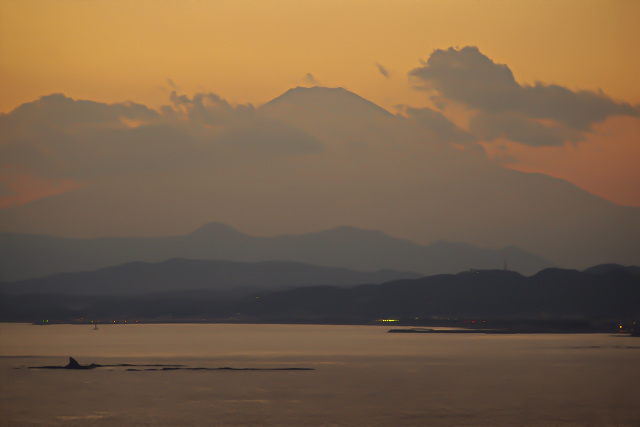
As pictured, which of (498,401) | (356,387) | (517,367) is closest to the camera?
(498,401)

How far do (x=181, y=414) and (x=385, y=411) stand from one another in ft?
58.7

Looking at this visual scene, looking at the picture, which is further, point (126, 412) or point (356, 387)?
point (356, 387)

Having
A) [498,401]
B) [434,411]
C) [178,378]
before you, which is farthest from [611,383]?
[178,378]

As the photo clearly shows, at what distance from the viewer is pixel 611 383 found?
349ft

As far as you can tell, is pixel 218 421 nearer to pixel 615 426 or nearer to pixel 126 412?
pixel 126 412

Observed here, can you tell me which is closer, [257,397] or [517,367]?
[257,397]

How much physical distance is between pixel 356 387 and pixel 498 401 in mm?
19663

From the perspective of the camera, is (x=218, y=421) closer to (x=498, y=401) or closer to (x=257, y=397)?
(x=257, y=397)

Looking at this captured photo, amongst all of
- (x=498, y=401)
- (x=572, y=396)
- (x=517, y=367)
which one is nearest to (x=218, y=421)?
(x=498, y=401)

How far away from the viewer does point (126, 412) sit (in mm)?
77188

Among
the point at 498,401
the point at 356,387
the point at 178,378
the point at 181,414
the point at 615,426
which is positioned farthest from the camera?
the point at 178,378

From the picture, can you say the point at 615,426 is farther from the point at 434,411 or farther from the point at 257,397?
the point at 257,397

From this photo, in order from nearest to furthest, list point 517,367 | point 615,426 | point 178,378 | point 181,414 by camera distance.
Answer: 1. point 615,426
2. point 181,414
3. point 178,378
4. point 517,367

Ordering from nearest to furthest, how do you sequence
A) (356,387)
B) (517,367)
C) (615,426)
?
(615,426) → (356,387) → (517,367)
